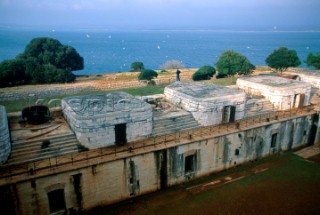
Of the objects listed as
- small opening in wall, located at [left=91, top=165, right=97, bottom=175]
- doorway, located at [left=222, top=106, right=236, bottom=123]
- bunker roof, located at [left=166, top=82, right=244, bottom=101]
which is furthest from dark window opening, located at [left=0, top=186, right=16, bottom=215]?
doorway, located at [left=222, top=106, right=236, bottom=123]

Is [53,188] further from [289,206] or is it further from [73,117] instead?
[289,206]

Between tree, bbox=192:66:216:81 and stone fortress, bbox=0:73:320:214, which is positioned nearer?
stone fortress, bbox=0:73:320:214

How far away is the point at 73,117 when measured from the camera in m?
18.5

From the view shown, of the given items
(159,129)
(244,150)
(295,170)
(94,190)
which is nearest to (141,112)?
(159,129)

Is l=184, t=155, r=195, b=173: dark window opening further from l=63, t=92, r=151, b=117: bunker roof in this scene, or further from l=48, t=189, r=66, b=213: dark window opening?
l=48, t=189, r=66, b=213: dark window opening

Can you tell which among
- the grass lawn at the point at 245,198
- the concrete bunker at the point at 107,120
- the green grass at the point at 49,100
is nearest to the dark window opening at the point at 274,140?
the grass lawn at the point at 245,198

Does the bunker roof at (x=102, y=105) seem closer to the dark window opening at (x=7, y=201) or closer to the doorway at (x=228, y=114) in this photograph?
the dark window opening at (x=7, y=201)

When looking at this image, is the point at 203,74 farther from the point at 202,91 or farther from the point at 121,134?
the point at 121,134

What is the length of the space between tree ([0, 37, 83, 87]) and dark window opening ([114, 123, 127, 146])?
1432 inches

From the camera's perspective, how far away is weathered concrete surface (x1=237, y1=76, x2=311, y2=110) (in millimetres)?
27531

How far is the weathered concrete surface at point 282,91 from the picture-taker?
27531 millimetres

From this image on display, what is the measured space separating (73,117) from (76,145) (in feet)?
6.32

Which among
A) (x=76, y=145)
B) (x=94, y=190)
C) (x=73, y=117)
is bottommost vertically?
(x=94, y=190)

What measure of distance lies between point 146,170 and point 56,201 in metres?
6.17
